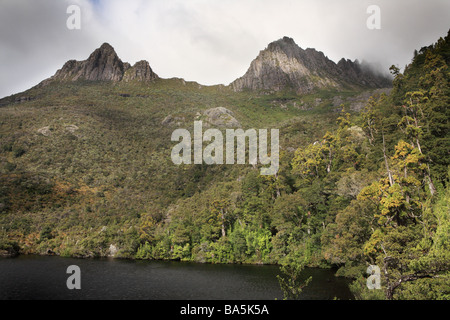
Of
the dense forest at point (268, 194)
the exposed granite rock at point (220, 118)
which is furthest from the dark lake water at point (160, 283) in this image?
the exposed granite rock at point (220, 118)

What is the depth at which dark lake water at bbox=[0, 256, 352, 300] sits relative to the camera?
33156mm

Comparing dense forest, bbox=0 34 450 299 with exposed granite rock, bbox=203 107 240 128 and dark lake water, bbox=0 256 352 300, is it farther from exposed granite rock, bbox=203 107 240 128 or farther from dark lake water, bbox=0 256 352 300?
exposed granite rock, bbox=203 107 240 128

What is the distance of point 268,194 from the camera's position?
64.7 meters

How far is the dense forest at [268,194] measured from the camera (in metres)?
30.3

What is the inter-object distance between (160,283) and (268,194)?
33955 millimetres

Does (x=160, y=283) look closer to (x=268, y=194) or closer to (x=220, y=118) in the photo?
(x=268, y=194)

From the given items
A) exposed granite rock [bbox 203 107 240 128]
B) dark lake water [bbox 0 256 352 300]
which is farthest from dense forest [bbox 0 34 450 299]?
exposed granite rock [bbox 203 107 240 128]

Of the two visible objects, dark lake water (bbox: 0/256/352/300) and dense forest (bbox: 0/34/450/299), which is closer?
dense forest (bbox: 0/34/450/299)

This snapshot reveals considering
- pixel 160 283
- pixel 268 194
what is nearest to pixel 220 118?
pixel 268 194

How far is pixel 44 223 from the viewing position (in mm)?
79500

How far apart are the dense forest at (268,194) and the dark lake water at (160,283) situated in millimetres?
4470

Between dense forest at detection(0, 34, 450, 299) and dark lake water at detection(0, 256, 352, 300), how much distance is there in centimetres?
447

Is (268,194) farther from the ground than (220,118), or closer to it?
closer to it
